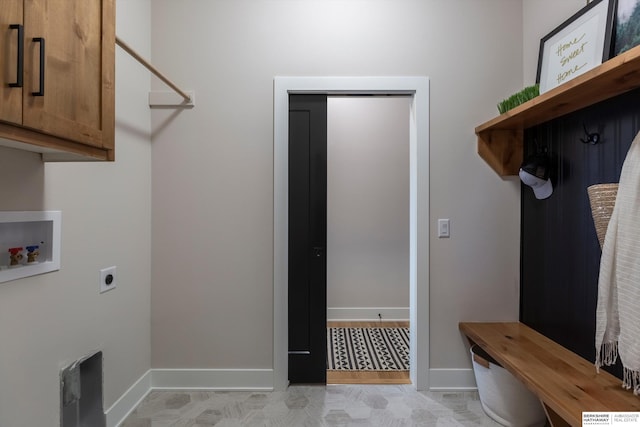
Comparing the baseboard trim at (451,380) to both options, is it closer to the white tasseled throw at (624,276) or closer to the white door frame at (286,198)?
the white door frame at (286,198)

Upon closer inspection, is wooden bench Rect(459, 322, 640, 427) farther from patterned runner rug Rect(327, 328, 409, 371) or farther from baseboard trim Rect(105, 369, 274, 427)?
baseboard trim Rect(105, 369, 274, 427)

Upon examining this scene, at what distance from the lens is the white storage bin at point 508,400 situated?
1.67 meters

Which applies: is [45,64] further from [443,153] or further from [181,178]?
[443,153]

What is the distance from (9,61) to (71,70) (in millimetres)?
209

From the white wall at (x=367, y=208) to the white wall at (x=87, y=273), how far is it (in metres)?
1.88

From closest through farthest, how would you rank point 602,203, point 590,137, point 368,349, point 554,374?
point 602,203
point 554,374
point 590,137
point 368,349

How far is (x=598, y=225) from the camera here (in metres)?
1.28

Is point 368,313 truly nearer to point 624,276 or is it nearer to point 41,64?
point 624,276

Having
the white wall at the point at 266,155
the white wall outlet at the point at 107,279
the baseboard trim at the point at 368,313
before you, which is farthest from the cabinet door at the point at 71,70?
the baseboard trim at the point at 368,313

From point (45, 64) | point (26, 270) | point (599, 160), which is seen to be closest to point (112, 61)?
point (45, 64)

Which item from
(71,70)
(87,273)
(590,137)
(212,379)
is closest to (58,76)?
(71,70)

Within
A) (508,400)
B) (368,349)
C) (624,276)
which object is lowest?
(368,349)

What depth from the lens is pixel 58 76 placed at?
0.93 meters

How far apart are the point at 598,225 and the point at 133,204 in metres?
2.29
